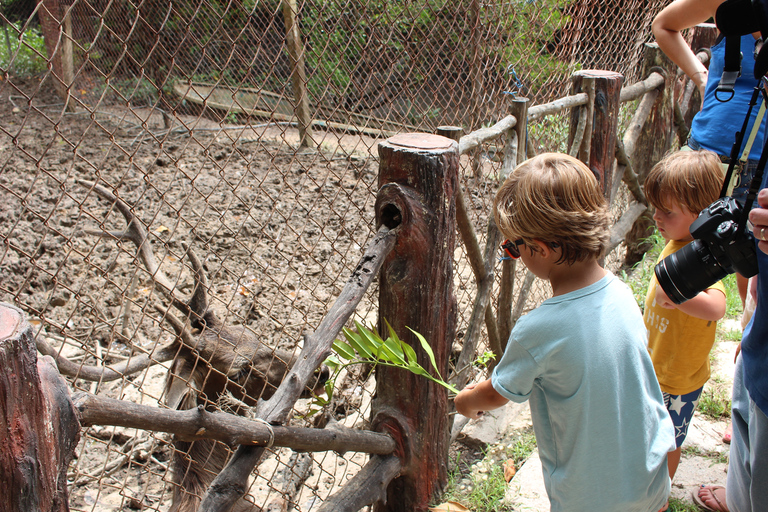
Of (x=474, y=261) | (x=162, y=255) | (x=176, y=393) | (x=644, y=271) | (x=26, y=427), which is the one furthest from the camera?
(x=162, y=255)

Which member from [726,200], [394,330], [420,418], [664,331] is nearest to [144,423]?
[394,330]

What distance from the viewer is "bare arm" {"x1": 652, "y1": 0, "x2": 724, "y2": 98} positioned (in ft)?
8.87

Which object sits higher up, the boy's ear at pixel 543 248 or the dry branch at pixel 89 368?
the boy's ear at pixel 543 248

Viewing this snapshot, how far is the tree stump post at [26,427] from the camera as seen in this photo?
88cm

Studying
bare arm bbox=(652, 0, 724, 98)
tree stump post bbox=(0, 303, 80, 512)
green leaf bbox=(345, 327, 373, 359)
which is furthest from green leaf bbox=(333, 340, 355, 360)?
bare arm bbox=(652, 0, 724, 98)

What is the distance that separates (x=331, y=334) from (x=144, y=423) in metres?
0.59

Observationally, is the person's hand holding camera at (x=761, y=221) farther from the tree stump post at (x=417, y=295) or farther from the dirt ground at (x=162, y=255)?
the dirt ground at (x=162, y=255)

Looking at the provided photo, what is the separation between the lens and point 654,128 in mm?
4656

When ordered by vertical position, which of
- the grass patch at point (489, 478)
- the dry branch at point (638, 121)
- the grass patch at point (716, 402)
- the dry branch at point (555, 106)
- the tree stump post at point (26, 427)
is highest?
the dry branch at point (638, 121)

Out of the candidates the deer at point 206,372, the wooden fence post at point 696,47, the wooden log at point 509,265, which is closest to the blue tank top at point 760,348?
the wooden log at point 509,265

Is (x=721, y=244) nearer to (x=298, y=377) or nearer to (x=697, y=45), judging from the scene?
(x=298, y=377)

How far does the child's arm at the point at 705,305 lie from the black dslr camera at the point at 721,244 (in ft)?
0.62

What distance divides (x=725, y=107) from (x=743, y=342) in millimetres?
1603

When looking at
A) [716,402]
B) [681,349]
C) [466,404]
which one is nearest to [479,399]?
[466,404]
